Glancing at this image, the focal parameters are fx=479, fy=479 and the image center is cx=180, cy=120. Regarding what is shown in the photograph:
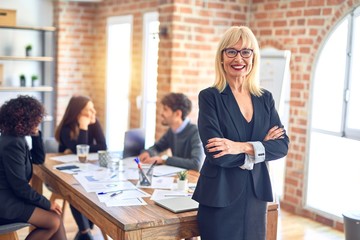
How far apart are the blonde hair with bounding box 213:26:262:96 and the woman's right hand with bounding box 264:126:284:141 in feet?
0.62

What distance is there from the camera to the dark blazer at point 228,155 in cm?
222

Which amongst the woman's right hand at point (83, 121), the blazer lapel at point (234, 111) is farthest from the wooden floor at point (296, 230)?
the blazer lapel at point (234, 111)

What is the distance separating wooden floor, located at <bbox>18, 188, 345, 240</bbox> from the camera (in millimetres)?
4021

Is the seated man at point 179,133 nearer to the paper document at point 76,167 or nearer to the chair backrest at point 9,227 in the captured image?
the paper document at point 76,167

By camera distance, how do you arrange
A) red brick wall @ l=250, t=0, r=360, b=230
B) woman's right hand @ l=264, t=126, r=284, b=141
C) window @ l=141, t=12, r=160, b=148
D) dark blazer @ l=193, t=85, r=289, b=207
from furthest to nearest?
window @ l=141, t=12, r=160, b=148 → red brick wall @ l=250, t=0, r=360, b=230 → woman's right hand @ l=264, t=126, r=284, b=141 → dark blazer @ l=193, t=85, r=289, b=207

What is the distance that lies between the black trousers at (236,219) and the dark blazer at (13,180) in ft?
3.68

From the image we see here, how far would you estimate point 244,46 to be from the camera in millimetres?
2295

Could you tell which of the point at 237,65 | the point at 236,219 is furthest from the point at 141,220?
the point at 237,65

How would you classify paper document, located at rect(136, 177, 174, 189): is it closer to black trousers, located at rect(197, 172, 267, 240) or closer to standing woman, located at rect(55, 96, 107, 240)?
black trousers, located at rect(197, 172, 267, 240)

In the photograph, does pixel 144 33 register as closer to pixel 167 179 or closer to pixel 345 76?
pixel 345 76

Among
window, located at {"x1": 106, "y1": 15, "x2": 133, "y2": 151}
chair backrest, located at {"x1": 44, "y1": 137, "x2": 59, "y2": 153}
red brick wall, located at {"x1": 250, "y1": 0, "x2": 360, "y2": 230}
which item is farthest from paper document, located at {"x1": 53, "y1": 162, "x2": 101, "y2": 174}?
window, located at {"x1": 106, "y1": 15, "x2": 133, "y2": 151}

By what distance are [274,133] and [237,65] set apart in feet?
1.27

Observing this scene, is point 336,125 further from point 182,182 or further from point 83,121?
point 83,121

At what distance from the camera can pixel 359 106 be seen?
13.5ft
